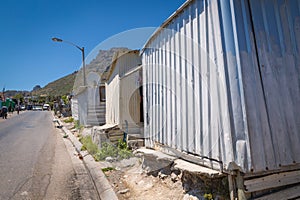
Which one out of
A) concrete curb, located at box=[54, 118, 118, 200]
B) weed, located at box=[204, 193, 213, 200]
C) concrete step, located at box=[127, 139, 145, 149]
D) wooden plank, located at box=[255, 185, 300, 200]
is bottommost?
concrete curb, located at box=[54, 118, 118, 200]

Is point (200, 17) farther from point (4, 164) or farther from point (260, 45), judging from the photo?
point (4, 164)

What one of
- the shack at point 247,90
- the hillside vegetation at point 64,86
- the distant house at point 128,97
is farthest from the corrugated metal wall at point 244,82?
the hillside vegetation at point 64,86

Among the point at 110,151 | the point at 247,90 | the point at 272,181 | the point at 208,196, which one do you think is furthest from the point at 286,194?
the point at 110,151

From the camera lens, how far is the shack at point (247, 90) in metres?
2.71

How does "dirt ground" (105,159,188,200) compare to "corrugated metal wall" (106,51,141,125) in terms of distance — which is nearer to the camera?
"dirt ground" (105,159,188,200)

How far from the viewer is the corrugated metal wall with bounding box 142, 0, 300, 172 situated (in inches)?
107

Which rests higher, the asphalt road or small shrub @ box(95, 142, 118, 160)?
small shrub @ box(95, 142, 118, 160)

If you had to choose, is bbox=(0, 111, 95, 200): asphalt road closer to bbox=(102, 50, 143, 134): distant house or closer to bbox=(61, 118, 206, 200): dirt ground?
bbox=(61, 118, 206, 200): dirt ground

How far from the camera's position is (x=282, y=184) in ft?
9.46

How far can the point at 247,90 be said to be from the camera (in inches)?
107

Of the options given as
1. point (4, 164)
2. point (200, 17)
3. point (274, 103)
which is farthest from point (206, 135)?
point (4, 164)

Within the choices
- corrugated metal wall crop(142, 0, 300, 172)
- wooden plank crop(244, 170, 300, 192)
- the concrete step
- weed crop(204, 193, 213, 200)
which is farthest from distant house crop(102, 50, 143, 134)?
wooden plank crop(244, 170, 300, 192)

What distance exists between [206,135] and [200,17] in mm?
1890

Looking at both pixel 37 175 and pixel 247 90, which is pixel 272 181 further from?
pixel 37 175
